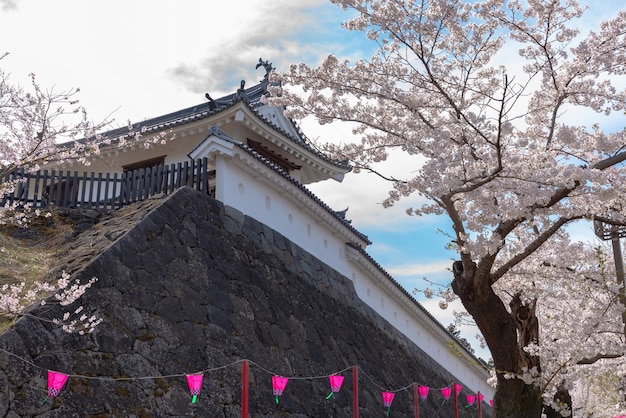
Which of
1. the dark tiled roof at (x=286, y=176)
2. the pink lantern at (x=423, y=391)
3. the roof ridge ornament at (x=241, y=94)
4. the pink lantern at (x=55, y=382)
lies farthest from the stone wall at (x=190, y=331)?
the roof ridge ornament at (x=241, y=94)

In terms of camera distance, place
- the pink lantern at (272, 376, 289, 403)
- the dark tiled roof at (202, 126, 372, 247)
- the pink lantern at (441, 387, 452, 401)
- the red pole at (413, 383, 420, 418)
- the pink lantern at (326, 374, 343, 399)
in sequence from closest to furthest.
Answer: the pink lantern at (272, 376, 289, 403) → the pink lantern at (326, 374, 343, 399) → the dark tiled roof at (202, 126, 372, 247) → the red pole at (413, 383, 420, 418) → the pink lantern at (441, 387, 452, 401)

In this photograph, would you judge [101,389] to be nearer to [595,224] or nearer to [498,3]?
[498,3]

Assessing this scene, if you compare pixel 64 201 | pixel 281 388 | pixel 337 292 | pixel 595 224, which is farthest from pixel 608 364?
pixel 64 201

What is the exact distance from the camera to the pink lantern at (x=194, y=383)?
7.86 metres

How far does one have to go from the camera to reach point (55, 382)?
6656 millimetres

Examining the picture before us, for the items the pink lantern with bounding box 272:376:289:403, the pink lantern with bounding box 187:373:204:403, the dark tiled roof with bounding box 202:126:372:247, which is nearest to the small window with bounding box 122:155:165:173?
the dark tiled roof with bounding box 202:126:372:247

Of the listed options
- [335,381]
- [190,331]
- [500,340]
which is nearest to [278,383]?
[190,331]

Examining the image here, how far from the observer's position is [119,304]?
813 centimetres

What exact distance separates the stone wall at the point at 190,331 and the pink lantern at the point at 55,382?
0.29 feet

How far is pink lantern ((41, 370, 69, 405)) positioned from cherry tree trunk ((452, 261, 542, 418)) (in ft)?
16.2

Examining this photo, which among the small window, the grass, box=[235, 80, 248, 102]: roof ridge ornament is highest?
box=[235, 80, 248, 102]: roof ridge ornament

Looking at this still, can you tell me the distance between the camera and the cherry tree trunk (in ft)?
27.4

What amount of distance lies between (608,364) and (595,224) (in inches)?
144

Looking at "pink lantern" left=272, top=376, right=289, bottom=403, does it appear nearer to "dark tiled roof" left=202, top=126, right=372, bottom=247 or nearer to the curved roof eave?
"dark tiled roof" left=202, top=126, right=372, bottom=247
